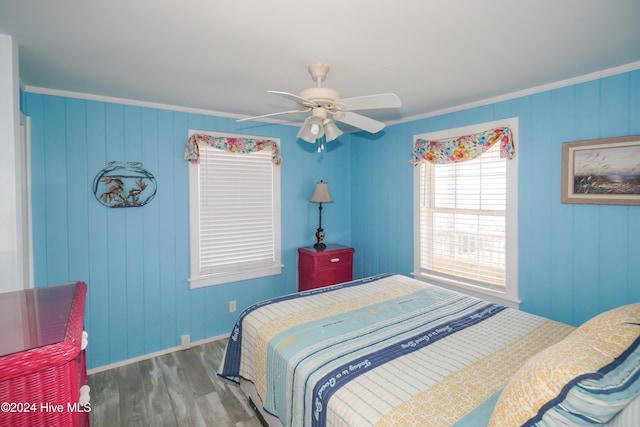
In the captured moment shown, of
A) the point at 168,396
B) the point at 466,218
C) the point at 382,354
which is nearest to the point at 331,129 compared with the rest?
the point at 382,354

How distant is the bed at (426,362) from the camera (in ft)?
3.33

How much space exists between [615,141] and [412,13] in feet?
5.86

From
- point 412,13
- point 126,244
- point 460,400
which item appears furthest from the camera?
point 126,244

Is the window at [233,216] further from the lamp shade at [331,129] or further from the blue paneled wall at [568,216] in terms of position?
Answer: the blue paneled wall at [568,216]

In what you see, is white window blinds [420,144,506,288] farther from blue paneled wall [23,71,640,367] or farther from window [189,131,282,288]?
window [189,131,282,288]

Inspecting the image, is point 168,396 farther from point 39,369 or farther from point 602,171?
point 602,171

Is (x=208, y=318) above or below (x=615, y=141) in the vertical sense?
below

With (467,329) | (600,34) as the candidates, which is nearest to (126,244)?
(467,329)

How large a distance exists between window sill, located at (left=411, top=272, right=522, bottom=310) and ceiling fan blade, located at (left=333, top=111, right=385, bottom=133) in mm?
1858

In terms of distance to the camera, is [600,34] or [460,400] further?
[600,34]

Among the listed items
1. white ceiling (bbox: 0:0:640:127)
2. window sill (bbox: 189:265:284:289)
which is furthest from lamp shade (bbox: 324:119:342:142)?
window sill (bbox: 189:265:284:289)

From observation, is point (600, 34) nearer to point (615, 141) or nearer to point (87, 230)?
point (615, 141)

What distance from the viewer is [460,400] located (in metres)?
1.35

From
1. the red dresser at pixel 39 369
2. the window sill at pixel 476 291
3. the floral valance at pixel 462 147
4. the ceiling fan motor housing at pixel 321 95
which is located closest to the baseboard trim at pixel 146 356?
the window sill at pixel 476 291
